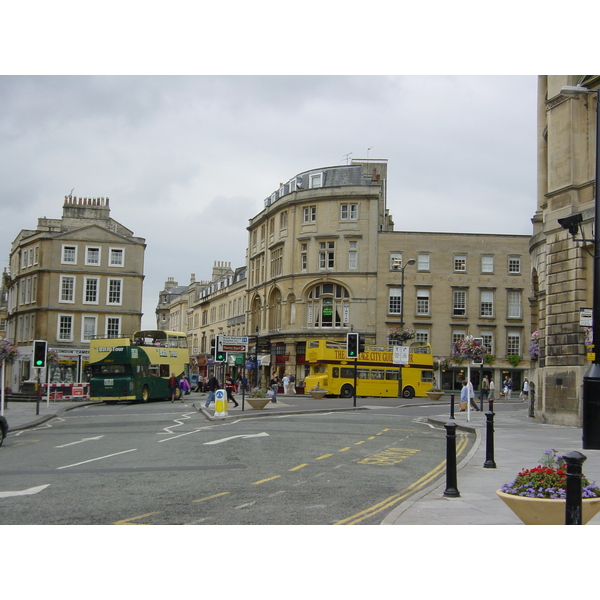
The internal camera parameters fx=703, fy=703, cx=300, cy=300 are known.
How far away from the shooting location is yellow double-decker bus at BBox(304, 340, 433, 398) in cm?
4722

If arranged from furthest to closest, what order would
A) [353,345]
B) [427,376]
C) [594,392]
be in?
[427,376] < [353,345] < [594,392]

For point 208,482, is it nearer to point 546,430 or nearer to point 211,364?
point 546,430

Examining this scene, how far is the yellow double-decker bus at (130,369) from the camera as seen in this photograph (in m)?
39.0

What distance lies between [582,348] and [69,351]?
44862mm

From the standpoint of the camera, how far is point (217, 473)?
39.3 feet

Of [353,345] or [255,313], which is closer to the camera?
[353,345]

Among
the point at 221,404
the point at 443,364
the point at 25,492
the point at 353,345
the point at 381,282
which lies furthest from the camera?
the point at 381,282

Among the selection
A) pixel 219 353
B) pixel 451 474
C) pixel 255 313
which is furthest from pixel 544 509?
pixel 255 313

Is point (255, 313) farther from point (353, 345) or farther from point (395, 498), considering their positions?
point (395, 498)

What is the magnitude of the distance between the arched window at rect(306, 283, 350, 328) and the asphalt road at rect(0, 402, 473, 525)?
38.3 m

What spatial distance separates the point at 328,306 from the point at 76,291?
21.5 meters

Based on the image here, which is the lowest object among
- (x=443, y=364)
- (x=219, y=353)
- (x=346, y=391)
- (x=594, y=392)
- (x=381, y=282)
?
(x=346, y=391)

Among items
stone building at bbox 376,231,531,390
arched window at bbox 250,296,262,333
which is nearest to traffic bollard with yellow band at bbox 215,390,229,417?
stone building at bbox 376,231,531,390

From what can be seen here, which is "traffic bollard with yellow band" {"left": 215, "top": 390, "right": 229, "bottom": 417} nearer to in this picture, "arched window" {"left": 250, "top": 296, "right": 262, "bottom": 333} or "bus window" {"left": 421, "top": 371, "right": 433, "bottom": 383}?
"bus window" {"left": 421, "top": 371, "right": 433, "bottom": 383}
